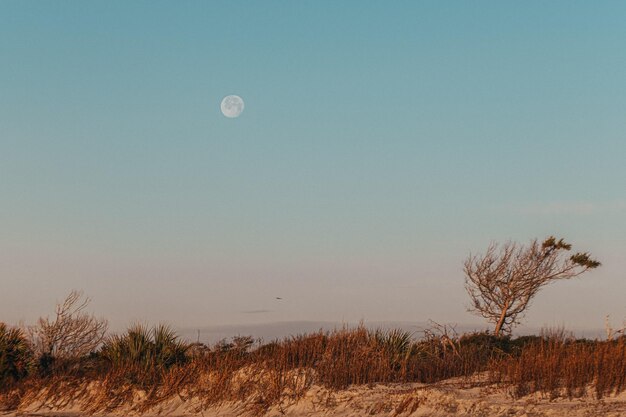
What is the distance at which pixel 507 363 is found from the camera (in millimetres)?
17891

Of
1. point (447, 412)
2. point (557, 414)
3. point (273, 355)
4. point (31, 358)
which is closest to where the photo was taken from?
point (557, 414)

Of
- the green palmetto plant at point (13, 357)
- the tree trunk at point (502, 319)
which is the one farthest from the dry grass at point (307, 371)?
the tree trunk at point (502, 319)

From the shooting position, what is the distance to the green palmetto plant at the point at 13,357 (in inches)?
1029

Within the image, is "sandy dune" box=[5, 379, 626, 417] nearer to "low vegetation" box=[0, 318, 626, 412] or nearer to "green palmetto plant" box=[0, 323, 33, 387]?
"low vegetation" box=[0, 318, 626, 412]

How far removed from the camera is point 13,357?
26734mm

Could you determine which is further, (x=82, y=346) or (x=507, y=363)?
(x=82, y=346)

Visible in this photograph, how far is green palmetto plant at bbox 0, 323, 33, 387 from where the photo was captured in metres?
26.1

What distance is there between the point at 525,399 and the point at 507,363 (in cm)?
200

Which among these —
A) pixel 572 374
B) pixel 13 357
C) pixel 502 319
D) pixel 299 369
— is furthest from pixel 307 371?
pixel 502 319

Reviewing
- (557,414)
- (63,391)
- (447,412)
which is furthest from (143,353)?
(557,414)

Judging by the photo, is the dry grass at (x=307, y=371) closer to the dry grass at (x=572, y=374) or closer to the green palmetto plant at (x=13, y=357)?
the dry grass at (x=572, y=374)

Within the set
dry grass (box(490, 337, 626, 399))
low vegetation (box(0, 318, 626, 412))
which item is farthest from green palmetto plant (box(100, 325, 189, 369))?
dry grass (box(490, 337, 626, 399))

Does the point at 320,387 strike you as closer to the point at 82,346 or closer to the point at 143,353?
the point at 143,353

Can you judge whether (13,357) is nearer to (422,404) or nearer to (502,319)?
(422,404)
